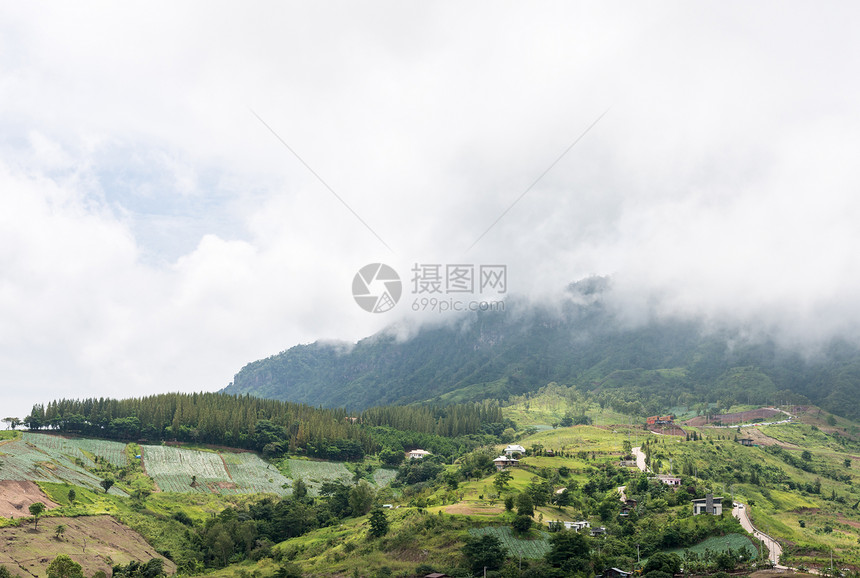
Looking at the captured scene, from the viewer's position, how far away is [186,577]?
74.1 m

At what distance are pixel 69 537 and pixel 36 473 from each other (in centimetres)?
2137

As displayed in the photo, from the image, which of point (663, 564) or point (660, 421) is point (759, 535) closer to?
point (663, 564)

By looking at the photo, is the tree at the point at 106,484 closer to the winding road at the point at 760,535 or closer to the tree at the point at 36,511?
the tree at the point at 36,511

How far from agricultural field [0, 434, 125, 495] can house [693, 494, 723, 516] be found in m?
78.8

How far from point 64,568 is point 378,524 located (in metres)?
32.4

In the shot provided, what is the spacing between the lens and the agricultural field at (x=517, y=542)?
70.3m

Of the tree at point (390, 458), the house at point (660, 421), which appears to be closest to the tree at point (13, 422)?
the tree at point (390, 458)

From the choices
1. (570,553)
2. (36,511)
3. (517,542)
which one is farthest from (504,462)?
(36,511)

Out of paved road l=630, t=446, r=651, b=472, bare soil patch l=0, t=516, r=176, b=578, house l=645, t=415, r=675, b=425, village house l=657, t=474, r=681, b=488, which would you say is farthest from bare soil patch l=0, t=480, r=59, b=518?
house l=645, t=415, r=675, b=425

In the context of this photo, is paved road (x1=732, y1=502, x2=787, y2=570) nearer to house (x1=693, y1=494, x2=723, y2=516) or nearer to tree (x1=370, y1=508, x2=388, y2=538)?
house (x1=693, y1=494, x2=723, y2=516)

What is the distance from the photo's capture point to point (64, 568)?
63.2 meters

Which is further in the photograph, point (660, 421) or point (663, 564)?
point (660, 421)

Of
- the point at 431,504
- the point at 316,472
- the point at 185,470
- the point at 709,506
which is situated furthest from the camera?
the point at 316,472

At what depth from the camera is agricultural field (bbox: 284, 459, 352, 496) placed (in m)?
122
